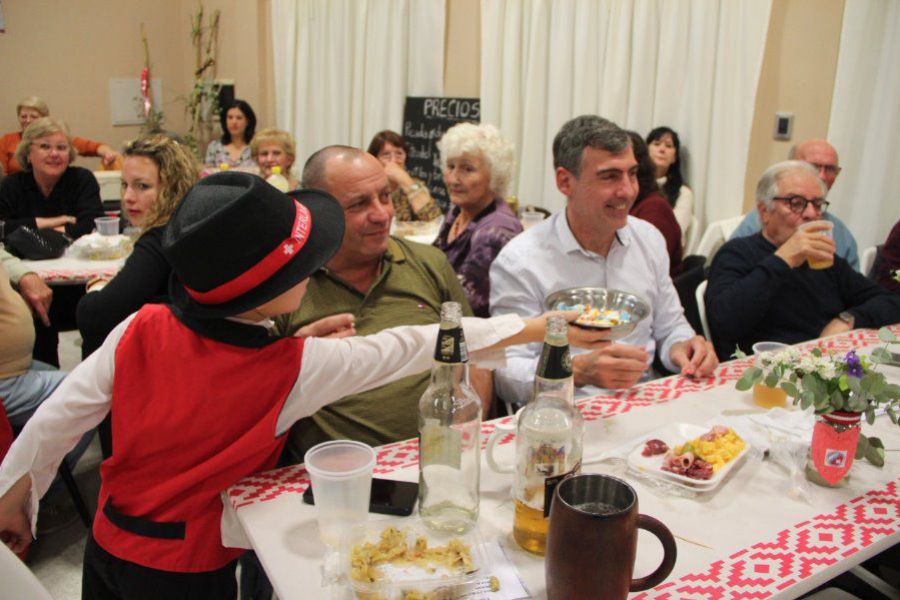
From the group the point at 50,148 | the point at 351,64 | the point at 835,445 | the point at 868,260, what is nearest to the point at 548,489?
the point at 835,445

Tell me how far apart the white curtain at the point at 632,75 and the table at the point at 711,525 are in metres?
2.72

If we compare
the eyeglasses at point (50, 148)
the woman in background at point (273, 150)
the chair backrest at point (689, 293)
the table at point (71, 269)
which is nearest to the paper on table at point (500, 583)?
the chair backrest at point (689, 293)

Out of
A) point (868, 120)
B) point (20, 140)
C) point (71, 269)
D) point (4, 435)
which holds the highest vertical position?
point (868, 120)

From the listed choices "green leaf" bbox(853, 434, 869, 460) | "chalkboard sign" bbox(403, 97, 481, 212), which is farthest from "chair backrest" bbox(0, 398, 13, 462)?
"chalkboard sign" bbox(403, 97, 481, 212)

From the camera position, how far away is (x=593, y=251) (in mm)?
2291

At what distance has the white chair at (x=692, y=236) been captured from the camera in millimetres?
3990

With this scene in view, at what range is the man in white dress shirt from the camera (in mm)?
2178

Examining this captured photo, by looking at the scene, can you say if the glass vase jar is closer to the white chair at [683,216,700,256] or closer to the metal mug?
the metal mug

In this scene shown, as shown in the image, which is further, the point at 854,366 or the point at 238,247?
the point at 854,366

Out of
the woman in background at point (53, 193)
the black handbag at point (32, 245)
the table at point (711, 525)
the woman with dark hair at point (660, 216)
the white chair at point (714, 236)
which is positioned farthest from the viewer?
→ the woman in background at point (53, 193)

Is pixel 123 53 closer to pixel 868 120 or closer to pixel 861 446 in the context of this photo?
pixel 868 120

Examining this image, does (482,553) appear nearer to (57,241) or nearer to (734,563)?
(734,563)

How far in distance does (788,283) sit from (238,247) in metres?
1.98

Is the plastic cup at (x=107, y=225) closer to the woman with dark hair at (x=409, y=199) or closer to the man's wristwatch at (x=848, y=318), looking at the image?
the woman with dark hair at (x=409, y=199)
